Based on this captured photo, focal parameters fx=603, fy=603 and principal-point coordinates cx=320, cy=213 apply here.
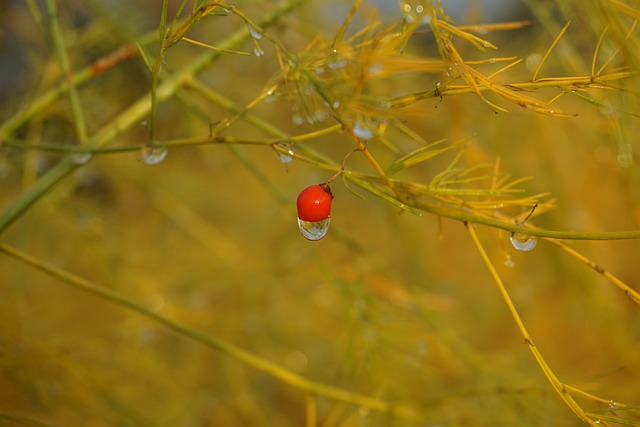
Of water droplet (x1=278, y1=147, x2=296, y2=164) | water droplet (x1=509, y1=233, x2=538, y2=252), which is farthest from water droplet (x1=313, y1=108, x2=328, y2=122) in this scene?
water droplet (x1=509, y1=233, x2=538, y2=252)

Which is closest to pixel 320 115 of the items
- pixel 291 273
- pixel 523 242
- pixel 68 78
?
pixel 523 242

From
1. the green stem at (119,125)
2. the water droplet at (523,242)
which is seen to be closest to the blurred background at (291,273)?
the green stem at (119,125)

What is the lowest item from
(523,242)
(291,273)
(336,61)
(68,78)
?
(523,242)

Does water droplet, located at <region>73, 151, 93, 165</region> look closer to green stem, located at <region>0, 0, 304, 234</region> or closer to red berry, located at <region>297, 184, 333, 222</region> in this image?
green stem, located at <region>0, 0, 304, 234</region>

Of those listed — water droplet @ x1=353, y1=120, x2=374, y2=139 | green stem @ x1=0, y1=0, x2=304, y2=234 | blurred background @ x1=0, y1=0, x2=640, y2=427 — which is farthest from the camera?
blurred background @ x1=0, y1=0, x2=640, y2=427

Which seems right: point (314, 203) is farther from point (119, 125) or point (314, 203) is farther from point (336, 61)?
point (119, 125)

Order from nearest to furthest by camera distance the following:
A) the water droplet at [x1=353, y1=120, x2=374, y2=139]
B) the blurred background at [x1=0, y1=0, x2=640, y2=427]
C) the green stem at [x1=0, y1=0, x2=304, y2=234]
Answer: the water droplet at [x1=353, y1=120, x2=374, y2=139]
the green stem at [x1=0, y1=0, x2=304, y2=234]
the blurred background at [x1=0, y1=0, x2=640, y2=427]

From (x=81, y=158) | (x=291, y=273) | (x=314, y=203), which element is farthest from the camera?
(x=291, y=273)

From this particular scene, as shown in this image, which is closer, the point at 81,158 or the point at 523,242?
the point at 523,242
